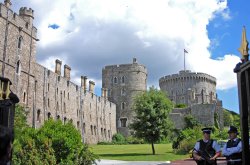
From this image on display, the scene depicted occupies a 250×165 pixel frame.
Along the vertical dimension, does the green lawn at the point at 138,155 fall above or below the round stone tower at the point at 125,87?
below

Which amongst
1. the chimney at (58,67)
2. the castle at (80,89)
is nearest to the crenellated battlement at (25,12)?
the castle at (80,89)

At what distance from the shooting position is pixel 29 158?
493 inches

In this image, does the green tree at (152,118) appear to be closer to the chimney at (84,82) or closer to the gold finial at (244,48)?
the chimney at (84,82)

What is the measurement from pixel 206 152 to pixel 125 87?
59.4 meters

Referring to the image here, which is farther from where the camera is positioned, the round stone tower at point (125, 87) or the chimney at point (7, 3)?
the round stone tower at point (125, 87)

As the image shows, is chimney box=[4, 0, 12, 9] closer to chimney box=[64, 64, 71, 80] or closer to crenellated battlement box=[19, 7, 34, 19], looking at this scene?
crenellated battlement box=[19, 7, 34, 19]

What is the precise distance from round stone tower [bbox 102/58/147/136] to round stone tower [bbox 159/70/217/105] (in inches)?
986

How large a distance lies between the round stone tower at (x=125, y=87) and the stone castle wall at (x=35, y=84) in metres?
9.64

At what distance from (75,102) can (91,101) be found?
637 cm

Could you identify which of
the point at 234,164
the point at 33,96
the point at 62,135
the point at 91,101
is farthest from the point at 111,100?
the point at 234,164

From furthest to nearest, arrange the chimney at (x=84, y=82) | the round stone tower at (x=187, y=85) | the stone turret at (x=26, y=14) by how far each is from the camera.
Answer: the round stone tower at (x=187, y=85) → the chimney at (x=84, y=82) → the stone turret at (x=26, y=14)

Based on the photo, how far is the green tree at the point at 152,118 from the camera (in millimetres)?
A: 32281

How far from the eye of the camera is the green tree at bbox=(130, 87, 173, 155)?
3228 centimetres

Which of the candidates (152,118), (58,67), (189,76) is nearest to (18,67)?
(58,67)
